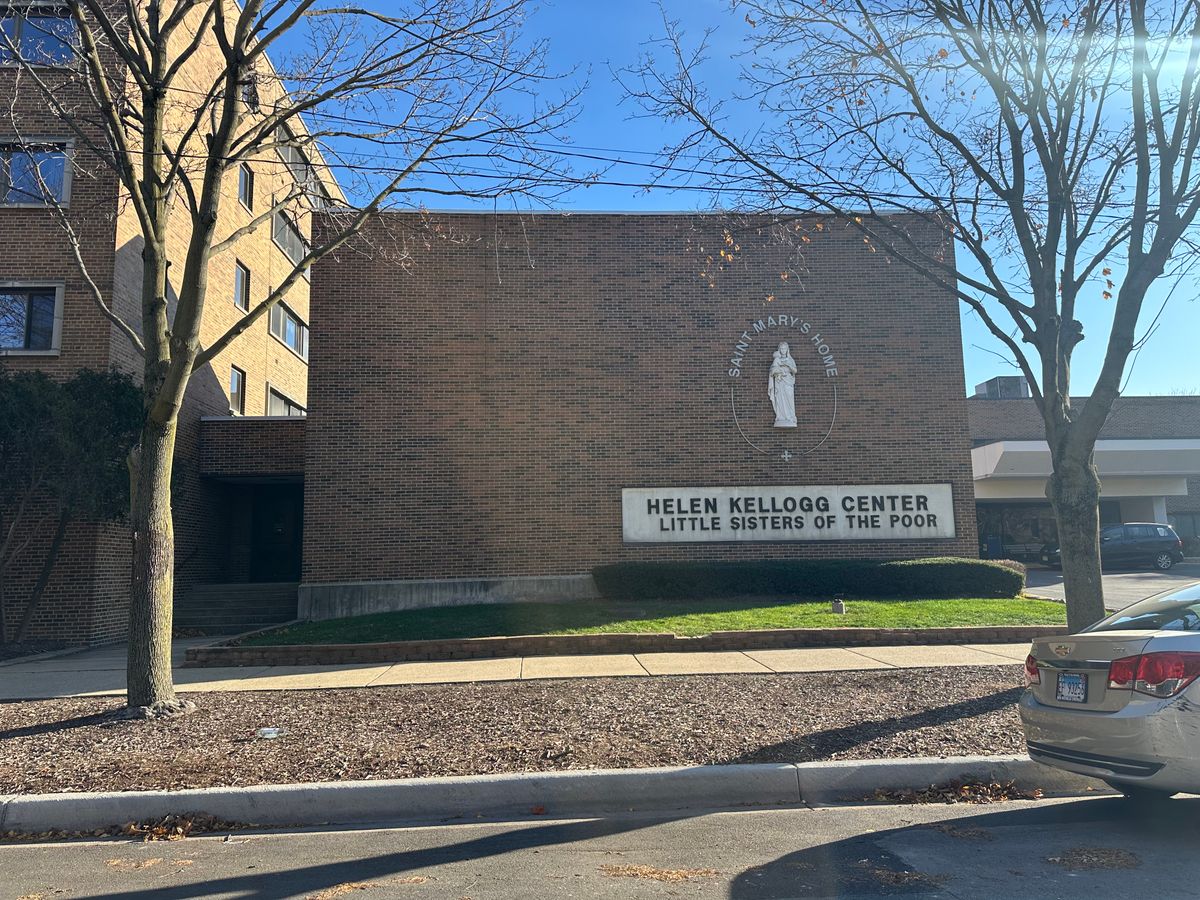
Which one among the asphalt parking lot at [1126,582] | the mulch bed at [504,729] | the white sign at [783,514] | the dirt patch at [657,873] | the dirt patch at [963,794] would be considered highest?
the white sign at [783,514]

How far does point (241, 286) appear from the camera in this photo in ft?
70.1

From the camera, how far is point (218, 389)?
19.5 m

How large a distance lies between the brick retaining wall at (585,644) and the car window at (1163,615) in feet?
20.6

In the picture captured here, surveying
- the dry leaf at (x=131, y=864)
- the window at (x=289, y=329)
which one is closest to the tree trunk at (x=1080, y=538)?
the dry leaf at (x=131, y=864)

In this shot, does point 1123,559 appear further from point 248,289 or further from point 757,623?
point 248,289

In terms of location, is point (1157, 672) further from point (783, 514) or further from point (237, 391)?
point (237, 391)

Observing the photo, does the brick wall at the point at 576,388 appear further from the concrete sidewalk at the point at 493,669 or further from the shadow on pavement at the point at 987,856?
the shadow on pavement at the point at 987,856

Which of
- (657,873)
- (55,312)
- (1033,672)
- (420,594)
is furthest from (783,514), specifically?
(55,312)

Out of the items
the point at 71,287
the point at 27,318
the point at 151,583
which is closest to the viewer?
the point at 151,583

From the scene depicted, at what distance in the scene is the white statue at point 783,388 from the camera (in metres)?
17.4

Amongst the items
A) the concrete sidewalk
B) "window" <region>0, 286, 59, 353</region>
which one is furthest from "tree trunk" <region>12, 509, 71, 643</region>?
"window" <region>0, 286, 59, 353</region>

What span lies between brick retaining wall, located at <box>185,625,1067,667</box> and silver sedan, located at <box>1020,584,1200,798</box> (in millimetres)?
6287

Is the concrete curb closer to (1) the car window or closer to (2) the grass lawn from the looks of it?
(1) the car window

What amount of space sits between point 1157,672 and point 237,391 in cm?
2020
